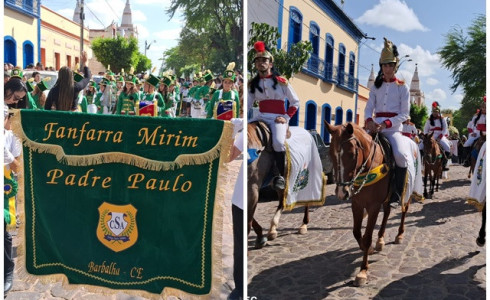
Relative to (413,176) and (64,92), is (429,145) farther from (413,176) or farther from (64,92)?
(64,92)

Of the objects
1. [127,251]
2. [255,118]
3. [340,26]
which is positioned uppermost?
[340,26]

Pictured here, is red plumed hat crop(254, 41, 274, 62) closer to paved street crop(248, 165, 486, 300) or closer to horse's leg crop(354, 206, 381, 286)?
paved street crop(248, 165, 486, 300)

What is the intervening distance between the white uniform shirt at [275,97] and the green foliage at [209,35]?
0.25 meters

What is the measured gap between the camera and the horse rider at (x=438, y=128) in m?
3.01

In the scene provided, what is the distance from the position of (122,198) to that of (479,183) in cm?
212

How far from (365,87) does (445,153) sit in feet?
2.93

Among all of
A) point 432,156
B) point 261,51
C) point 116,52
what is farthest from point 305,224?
point 116,52

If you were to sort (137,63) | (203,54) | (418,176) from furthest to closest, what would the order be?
1. (418,176)
2. (137,63)
3. (203,54)

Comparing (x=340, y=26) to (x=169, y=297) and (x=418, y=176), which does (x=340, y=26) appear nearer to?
(x=418, y=176)

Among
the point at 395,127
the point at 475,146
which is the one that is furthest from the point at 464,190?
the point at 395,127

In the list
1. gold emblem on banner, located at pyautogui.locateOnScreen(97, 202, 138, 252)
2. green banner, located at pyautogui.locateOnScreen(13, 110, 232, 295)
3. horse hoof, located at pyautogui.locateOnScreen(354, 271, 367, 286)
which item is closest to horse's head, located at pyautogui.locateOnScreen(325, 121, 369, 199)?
horse hoof, located at pyautogui.locateOnScreen(354, 271, 367, 286)

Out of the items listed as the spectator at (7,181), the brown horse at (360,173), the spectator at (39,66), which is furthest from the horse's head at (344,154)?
the spectator at (7,181)

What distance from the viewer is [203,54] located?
2.72m

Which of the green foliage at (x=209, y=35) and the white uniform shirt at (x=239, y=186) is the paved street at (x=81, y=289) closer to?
the white uniform shirt at (x=239, y=186)
